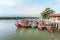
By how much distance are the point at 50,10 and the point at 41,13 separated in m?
4.62

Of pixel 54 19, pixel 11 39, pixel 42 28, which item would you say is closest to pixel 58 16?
pixel 54 19

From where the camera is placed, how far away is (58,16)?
2955cm

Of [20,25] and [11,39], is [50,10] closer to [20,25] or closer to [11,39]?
[20,25]

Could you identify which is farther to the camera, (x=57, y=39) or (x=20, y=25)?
(x=20, y=25)

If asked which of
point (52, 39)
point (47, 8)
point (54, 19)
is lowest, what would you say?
point (52, 39)

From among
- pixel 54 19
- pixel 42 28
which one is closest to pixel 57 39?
pixel 42 28

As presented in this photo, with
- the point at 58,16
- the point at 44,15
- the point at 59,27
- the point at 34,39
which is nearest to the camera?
the point at 34,39

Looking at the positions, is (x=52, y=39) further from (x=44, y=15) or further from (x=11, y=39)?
(x=44, y=15)

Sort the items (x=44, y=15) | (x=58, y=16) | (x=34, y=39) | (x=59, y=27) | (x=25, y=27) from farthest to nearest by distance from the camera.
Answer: (x=44, y=15) → (x=25, y=27) → (x=58, y=16) → (x=59, y=27) → (x=34, y=39)

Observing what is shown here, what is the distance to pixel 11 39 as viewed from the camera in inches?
749

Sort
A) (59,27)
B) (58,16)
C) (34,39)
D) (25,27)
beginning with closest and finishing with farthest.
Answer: (34,39) → (59,27) → (58,16) → (25,27)

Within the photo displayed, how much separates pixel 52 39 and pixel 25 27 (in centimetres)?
1474

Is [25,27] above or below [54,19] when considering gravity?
below

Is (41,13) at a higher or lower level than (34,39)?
higher
